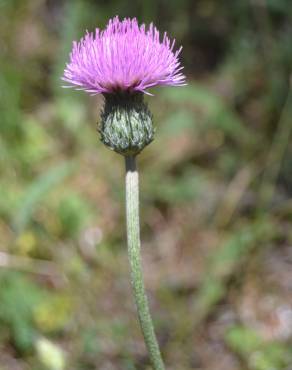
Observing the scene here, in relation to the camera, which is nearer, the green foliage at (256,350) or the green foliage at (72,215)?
the green foliage at (256,350)

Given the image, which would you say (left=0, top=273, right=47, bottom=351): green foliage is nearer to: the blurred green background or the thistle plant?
the blurred green background

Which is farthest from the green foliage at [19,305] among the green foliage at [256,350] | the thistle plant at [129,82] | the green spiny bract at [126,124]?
the green spiny bract at [126,124]

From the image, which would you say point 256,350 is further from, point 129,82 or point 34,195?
point 129,82

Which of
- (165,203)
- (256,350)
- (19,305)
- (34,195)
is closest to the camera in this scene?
(256,350)

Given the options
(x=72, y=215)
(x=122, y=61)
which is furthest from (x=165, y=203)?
(x=122, y=61)

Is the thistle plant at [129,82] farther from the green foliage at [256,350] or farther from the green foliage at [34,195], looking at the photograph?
the green foliage at [34,195]

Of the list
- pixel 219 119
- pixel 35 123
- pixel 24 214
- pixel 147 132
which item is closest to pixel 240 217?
pixel 219 119

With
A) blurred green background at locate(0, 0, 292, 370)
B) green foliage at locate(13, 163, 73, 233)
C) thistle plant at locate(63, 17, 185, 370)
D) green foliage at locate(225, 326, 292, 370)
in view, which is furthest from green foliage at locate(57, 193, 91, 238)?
thistle plant at locate(63, 17, 185, 370)
